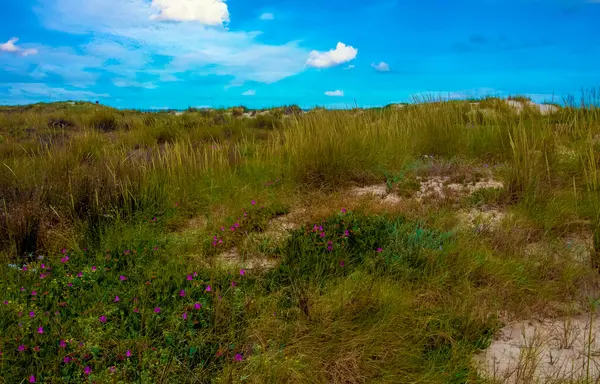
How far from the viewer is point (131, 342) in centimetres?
212

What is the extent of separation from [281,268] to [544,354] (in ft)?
5.57

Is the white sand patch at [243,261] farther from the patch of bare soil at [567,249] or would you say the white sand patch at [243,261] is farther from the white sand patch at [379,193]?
the patch of bare soil at [567,249]

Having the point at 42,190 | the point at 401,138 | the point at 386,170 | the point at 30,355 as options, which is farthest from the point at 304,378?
the point at 401,138

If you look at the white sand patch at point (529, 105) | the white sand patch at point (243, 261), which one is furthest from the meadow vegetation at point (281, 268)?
the white sand patch at point (529, 105)

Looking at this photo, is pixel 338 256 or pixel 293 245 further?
pixel 293 245

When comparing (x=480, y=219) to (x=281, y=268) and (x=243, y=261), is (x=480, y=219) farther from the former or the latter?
(x=243, y=261)

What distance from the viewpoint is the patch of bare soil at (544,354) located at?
6.89 ft

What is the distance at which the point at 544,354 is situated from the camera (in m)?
2.37

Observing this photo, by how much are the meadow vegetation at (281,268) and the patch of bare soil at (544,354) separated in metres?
0.10

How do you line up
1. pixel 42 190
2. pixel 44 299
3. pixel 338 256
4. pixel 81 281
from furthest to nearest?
pixel 42 190
pixel 338 256
pixel 81 281
pixel 44 299

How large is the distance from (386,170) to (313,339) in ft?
12.1

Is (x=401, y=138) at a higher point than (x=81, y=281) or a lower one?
higher

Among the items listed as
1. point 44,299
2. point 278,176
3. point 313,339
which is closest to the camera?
point 313,339

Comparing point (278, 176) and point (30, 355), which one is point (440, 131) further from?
point (30, 355)
